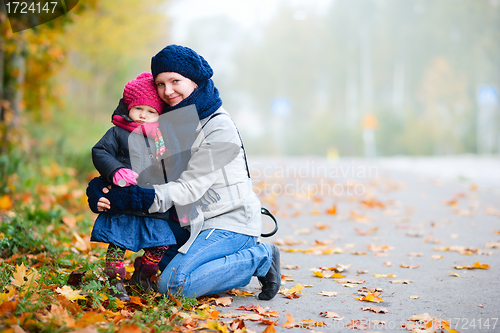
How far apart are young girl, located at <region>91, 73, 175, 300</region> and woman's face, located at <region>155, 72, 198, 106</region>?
53mm

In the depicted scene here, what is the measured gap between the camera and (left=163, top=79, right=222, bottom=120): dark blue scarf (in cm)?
305

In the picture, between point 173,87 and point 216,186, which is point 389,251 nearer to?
point 216,186

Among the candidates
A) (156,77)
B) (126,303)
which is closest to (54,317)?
(126,303)

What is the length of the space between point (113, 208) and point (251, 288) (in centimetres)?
131

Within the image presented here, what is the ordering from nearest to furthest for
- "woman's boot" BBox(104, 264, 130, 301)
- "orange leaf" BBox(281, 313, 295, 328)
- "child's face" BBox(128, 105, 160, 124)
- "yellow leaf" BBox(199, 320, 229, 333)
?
1. "yellow leaf" BBox(199, 320, 229, 333)
2. "orange leaf" BBox(281, 313, 295, 328)
3. "woman's boot" BBox(104, 264, 130, 301)
4. "child's face" BBox(128, 105, 160, 124)

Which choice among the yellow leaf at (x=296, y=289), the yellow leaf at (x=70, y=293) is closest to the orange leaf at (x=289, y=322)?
the yellow leaf at (x=296, y=289)

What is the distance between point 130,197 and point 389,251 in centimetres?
302

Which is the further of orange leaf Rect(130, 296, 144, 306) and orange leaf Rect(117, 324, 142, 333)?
orange leaf Rect(130, 296, 144, 306)

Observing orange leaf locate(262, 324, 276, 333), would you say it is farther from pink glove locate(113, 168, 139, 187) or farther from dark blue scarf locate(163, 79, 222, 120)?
dark blue scarf locate(163, 79, 222, 120)

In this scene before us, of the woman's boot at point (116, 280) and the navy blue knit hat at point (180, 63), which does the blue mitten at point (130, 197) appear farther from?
the navy blue knit hat at point (180, 63)

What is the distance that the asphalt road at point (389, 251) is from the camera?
Answer: 116 inches

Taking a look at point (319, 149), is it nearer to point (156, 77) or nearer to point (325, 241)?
point (325, 241)

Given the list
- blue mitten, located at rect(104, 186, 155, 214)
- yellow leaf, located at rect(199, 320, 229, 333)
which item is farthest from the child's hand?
yellow leaf, located at rect(199, 320, 229, 333)

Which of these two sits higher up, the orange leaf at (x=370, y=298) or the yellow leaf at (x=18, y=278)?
the yellow leaf at (x=18, y=278)
